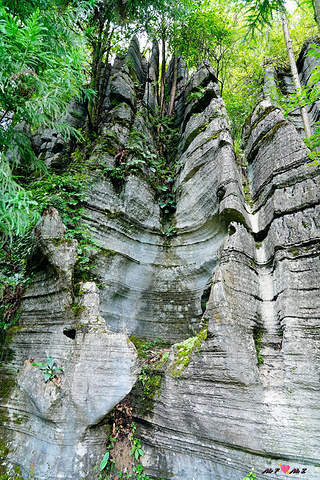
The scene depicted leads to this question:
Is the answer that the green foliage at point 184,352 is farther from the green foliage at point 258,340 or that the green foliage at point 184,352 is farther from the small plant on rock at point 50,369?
the small plant on rock at point 50,369

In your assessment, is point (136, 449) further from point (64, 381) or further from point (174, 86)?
point (174, 86)

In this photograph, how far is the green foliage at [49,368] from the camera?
375cm

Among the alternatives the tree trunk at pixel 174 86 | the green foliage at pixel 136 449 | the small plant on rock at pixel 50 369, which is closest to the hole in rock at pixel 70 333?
the small plant on rock at pixel 50 369

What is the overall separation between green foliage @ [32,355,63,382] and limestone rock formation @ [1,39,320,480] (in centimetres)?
8

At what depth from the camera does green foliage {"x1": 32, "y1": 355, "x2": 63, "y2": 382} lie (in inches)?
148

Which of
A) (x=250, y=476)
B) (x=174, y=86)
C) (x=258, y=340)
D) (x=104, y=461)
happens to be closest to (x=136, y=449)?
(x=104, y=461)

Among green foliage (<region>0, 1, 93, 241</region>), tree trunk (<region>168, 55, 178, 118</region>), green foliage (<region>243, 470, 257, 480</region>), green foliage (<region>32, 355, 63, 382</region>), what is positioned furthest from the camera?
tree trunk (<region>168, 55, 178, 118</region>)

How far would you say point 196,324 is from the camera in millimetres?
5336

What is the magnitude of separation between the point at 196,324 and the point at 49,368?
9.01ft

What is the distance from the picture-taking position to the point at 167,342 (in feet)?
17.4

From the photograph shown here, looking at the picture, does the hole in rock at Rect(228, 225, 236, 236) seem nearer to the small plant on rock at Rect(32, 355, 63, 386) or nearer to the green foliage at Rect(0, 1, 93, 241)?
the green foliage at Rect(0, 1, 93, 241)

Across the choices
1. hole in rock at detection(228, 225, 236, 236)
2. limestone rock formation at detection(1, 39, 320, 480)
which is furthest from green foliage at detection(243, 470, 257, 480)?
hole in rock at detection(228, 225, 236, 236)

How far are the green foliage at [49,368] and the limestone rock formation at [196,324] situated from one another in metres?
0.08

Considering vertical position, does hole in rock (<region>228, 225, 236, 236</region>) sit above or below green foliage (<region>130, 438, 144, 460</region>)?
above
